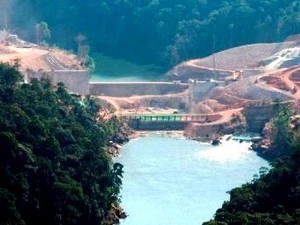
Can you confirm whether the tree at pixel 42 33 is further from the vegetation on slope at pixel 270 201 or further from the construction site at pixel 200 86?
the vegetation on slope at pixel 270 201

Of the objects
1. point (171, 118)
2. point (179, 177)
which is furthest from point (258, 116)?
point (179, 177)

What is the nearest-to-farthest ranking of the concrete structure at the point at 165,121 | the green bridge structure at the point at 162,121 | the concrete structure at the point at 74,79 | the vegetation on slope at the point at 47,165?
1. the vegetation on slope at the point at 47,165
2. the concrete structure at the point at 165,121
3. the green bridge structure at the point at 162,121
4. the concrete structure at the point at 74,79

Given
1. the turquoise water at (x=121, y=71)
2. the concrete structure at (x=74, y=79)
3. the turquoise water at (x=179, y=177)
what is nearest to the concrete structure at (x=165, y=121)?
the turquoise water at (x=179, y=177)

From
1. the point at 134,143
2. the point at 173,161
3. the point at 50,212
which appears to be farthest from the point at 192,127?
the point at 50,212

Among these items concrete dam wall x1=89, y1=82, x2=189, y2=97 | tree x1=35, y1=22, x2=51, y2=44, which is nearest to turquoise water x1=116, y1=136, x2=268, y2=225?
concrete dam wall x1=89, y1=82, x2=189, y2=97

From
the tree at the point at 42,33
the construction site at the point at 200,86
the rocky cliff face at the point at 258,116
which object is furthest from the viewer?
the tree at the point at 42,33

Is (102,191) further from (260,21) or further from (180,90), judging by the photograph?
(260,21)
